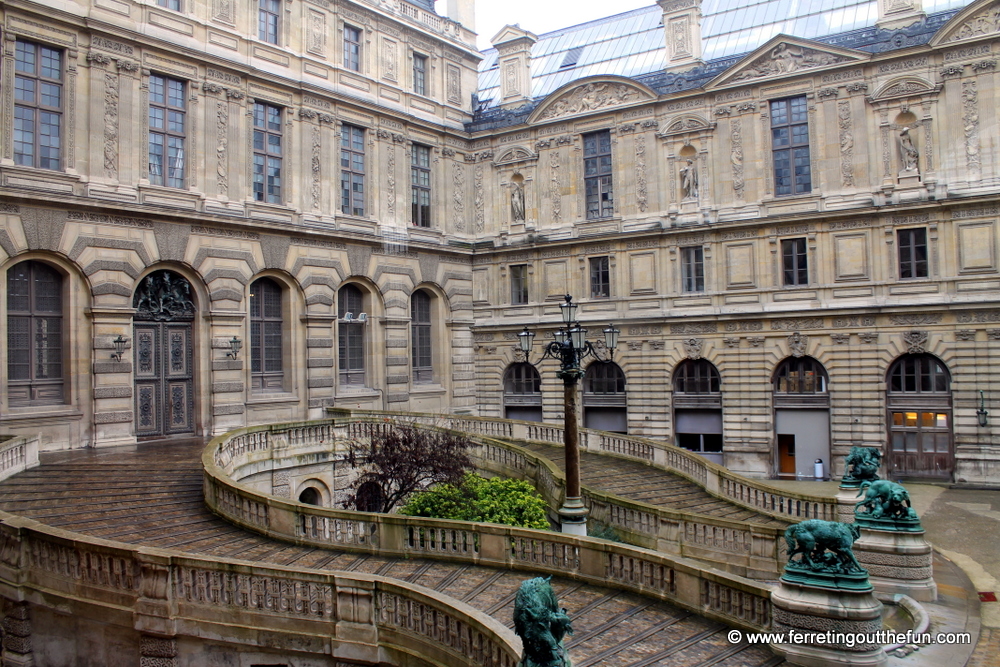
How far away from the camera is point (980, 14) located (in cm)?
2769

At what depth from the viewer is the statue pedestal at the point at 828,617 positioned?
9625 millimetres

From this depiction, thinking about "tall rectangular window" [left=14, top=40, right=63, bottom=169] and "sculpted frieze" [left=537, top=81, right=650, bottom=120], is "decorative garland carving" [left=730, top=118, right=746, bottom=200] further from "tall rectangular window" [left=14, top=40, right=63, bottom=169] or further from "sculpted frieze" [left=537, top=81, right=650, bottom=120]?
"tall rectangular window" [left=14, top=40, right=63, bottom=169]

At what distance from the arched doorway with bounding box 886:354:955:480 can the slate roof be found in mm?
12251

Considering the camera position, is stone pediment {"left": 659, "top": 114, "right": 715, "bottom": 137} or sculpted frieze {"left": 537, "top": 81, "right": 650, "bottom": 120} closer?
stone pediment {"left": 659, "top": 114, "right": 715, "bottom": 137}

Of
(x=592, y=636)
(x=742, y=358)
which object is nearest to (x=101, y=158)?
(x=592, y=636)

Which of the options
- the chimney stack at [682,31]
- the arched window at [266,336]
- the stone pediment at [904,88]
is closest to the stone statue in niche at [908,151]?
the stone pediment at [904,88]

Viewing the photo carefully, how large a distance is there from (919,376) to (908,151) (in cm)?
850

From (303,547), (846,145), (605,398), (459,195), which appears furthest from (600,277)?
(303,547)

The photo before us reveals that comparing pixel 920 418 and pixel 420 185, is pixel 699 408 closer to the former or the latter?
pixel 920 418

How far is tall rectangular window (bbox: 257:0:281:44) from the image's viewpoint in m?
30.4

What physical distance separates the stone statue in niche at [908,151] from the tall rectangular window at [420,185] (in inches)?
797

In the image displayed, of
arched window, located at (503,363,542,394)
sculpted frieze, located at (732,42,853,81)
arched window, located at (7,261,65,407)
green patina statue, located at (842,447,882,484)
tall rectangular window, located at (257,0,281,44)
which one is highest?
tall rectangular window, located at (257,0,281,44)

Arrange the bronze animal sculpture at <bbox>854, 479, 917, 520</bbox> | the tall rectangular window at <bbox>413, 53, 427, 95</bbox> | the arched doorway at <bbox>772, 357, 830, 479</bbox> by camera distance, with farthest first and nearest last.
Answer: the tall rectangular window at <bbox>413, 53, 427, 95</bbox>, the arched doorway at <bbox>772, 357, 830, 479</bbox>, the bronze animal sculpture at <bbox>854, 479, 917, 520</bbox>

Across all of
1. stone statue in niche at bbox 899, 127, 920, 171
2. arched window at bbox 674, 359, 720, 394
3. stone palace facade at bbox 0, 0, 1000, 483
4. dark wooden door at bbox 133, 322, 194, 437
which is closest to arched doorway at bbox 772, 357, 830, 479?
stone palace facade at bbox 0, 0, 1000, 483
